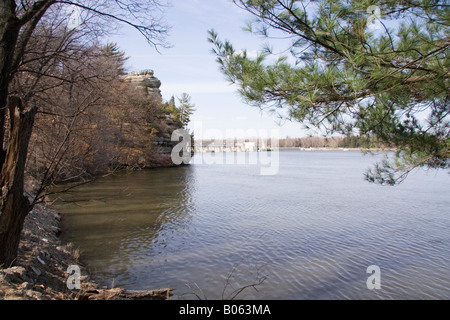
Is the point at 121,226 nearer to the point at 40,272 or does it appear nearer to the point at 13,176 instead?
the point at 40,272

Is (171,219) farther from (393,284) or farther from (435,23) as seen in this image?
(435,23)

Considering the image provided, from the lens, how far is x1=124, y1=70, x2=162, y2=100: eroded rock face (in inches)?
1786

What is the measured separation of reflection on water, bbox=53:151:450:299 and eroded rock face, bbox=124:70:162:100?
30.4 meters

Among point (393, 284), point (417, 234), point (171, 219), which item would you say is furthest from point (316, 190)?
point (393, 284)

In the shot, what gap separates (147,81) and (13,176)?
44.1 metres

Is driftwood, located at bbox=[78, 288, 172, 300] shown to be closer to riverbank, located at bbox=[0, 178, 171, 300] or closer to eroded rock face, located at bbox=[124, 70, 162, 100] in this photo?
riverbank, located at bbox=[0, 178, 171, 300]

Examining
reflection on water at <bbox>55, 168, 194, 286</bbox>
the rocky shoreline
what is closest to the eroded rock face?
reflection on water at <bbox>55, 168, 194, 286</bbox>

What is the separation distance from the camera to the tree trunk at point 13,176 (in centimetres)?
414

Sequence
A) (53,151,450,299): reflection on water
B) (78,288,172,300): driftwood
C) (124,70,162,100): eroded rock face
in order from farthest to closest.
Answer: (124,70,162,100): eroded rock face, (53,151,450,299): reflection on water, (78,288,172,300): driftwood

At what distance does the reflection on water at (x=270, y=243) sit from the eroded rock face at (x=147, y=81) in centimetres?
3041

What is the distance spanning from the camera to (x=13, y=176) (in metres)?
4.17

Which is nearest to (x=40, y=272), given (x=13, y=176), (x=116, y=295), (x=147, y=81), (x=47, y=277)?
(x=47, y=277)

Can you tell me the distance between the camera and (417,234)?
431 inches

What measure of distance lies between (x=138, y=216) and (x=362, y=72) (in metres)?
10.2
